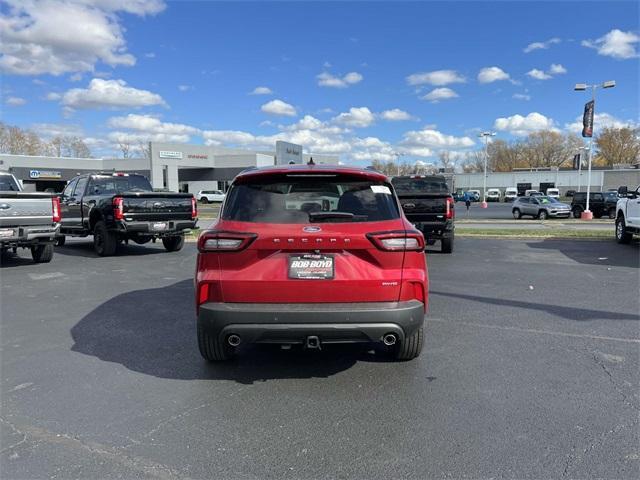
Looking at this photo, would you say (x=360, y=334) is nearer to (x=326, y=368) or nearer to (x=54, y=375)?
(x=326, y=368)

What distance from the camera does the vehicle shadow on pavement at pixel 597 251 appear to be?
1064 cm

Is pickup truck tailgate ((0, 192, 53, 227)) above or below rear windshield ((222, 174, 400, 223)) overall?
below

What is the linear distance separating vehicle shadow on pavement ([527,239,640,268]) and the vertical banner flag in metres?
17.0

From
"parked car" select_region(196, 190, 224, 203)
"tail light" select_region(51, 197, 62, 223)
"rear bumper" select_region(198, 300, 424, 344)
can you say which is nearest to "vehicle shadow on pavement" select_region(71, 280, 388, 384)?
"rear bumper" select_region(198, 300, 424, 344)

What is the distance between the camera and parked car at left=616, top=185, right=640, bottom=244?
12.8 m

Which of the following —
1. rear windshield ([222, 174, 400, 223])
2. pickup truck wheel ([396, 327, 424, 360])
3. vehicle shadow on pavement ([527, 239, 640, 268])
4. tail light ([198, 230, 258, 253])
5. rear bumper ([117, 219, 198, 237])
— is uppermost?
rear windshield ([222, 174, 400, 223])

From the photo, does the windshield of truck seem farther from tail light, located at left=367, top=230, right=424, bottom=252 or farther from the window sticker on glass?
tail light, located at left=367, top=230, right=424, bottom=252

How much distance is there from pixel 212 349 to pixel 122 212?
7.70 m

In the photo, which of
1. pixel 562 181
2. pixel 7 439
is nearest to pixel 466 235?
pixel 7 439

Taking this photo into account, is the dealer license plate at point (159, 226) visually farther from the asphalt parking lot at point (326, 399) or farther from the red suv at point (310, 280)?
the red suv at point (310, 280)

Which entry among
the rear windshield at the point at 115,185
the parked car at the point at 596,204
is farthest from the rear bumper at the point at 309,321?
the parked car at the point at 596,204

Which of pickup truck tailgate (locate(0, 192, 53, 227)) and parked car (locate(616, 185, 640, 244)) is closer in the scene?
pickup truck tailgate (locate(0, 192, 53, 227))

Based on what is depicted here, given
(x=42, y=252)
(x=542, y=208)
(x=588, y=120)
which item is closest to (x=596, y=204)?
(x=542, y=208)

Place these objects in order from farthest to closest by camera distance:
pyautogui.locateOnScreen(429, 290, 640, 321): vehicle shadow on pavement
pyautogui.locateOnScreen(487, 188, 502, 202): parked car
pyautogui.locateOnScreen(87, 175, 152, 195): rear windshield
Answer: pyautogui.locateOnScreen(487, 188, 502, 202): parked car, pyautogui.locateOnScreen(87, 175, 152, 195): rear windshield, pyautogui.locateOnScreen(429, 290, 640, 321): vehicle shadow on pavement
